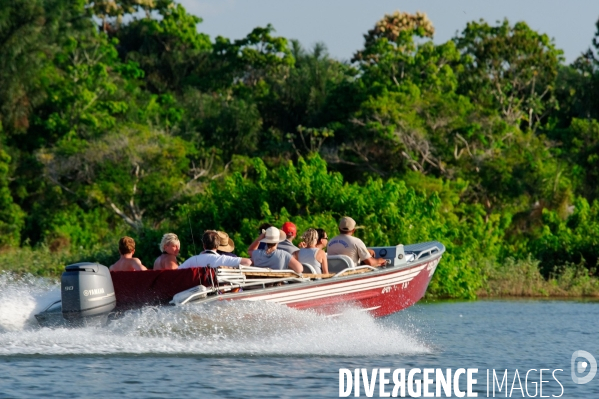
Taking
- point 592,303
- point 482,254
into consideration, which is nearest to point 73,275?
point 592,303

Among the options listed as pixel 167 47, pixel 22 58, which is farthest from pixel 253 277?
pixel 167 47

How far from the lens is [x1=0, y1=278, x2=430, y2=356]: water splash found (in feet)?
42.8

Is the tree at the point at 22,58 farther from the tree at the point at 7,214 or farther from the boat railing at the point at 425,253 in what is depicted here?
the boat railing at the point at 425,253

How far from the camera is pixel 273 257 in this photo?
14.6 meters

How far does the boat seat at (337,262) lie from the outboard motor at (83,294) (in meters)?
3.78

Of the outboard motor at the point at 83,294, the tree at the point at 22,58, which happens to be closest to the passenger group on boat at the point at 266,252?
the outboard motor at the point at 83,294

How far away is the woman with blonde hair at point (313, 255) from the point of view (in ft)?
49.7

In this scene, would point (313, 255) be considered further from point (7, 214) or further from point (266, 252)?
point (7, 214)

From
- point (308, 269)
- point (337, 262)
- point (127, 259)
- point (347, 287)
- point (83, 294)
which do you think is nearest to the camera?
point (83, 294)

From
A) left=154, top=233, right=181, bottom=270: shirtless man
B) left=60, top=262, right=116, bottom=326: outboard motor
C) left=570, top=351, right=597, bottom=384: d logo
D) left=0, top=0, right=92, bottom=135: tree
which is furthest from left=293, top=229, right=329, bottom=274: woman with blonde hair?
left=0, top=0, right=92, bottom=135: tree

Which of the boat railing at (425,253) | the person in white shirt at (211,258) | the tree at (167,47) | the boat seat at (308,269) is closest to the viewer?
the person in white shirt at (211,258)

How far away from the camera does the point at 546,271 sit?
29.2m

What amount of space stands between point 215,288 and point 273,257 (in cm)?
124

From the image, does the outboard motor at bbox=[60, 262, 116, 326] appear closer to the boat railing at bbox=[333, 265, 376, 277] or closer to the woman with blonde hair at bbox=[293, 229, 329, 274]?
the woman with blonde hair at bbox=[293, 229, 329, 274]
